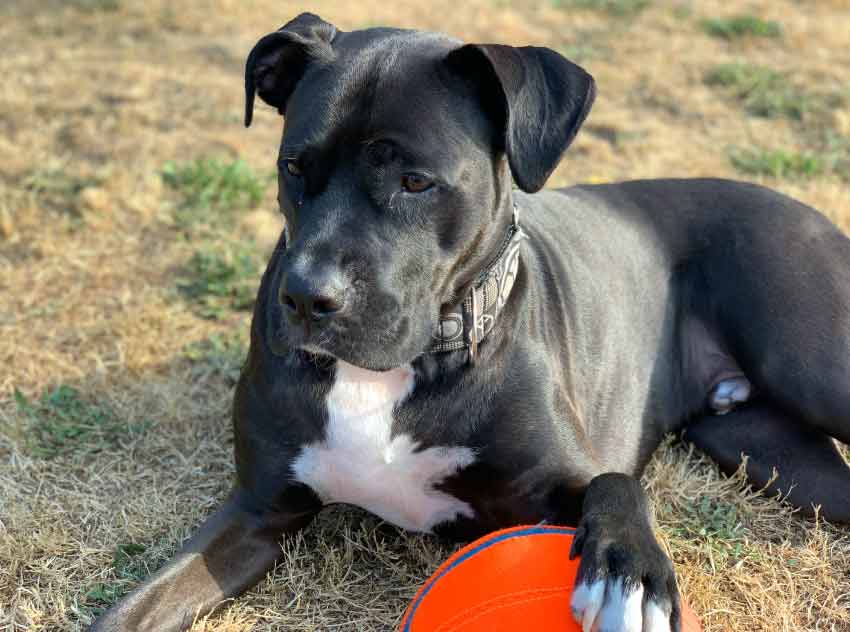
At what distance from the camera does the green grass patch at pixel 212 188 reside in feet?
17.3

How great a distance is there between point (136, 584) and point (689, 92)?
215 inches

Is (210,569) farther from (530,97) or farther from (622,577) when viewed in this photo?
(530,97)

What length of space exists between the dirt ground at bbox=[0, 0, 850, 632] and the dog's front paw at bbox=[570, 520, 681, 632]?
2.30ft

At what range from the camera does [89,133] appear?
6070mm

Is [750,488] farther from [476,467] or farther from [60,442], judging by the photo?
[60,442]

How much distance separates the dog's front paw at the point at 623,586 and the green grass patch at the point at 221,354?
2.11 meters

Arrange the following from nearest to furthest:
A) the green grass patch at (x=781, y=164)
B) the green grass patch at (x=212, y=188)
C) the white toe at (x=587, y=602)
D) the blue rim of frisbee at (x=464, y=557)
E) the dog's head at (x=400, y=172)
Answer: the white toe at (x=587, y=602)
the blue rim of frisbee at (x=464, y=557)
the dog's head at (x=400, y=172)
the green grass patch at (x=212, y=188)
the green grass patch at (x=781, y=164)

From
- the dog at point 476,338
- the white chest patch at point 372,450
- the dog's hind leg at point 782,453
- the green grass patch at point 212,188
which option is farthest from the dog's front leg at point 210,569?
the green grass patch at point 212,188

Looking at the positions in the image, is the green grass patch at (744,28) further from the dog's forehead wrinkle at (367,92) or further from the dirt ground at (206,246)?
the dog's forehead wrinkle at (367,92)

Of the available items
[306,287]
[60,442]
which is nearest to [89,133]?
[60,442]

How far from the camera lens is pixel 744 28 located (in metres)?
8.09

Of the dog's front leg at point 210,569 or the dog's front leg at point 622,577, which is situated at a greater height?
the dog's front leg at point 622,577

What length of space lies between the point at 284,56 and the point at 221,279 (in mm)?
2027

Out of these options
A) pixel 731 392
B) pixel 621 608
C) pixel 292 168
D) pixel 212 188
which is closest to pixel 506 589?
pixel 621 608
